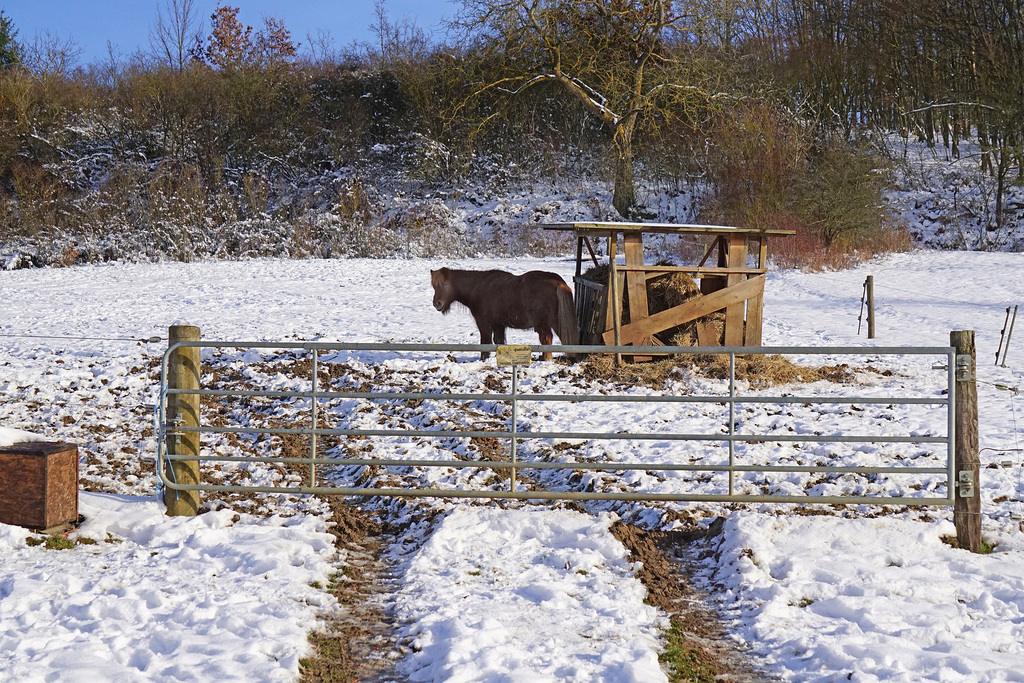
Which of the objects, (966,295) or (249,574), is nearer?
(249,574)

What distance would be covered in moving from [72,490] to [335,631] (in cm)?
224

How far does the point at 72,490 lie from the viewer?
5.40 m

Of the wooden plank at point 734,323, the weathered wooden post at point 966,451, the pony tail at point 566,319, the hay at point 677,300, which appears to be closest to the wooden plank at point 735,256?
the wooden plank at point 734,323

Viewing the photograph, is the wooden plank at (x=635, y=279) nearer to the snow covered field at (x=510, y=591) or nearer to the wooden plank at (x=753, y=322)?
the wooden plank at (x=753, y=322)

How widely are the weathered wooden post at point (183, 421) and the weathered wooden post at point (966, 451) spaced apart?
482cm

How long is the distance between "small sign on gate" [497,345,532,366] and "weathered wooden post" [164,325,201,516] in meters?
2.01

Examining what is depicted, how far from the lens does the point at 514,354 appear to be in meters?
5.73

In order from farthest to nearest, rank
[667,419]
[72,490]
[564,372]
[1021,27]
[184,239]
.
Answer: [1021,27], [184,239], [564,372], [667,419], [72,490]

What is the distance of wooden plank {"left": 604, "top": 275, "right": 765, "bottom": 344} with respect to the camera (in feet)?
34.4

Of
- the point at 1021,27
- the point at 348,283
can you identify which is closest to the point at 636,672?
the point at 348,283

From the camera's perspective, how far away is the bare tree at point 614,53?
79.7ft

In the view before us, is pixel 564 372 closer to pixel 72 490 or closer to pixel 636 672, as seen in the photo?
pixel 72 490

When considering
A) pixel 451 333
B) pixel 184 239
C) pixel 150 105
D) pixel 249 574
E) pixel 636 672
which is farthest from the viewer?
pixel 150 105

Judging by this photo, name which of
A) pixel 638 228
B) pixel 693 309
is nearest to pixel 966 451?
pixel 638 228
